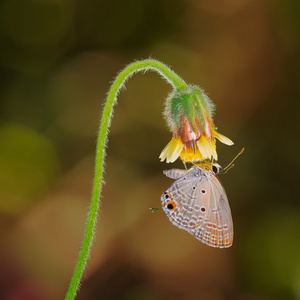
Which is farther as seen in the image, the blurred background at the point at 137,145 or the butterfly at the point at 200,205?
the blurred background at the point at 137,145

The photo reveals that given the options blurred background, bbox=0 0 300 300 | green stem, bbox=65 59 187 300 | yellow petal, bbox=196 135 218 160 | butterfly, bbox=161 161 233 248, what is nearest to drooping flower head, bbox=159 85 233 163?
yellow petal, bbox=196 135 218 160

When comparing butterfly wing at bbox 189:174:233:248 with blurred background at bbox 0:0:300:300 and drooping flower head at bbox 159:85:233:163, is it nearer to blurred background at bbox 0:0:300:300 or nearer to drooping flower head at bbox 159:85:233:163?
drooping flower head at bbox 159:85:233:163

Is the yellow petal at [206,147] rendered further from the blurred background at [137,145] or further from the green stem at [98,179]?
the blurred background at [137,145]

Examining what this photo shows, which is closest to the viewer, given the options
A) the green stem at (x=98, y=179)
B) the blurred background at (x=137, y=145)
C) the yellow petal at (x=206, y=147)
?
the green stem at (x=98, y=179)

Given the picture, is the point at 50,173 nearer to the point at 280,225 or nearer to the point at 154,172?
the point at 154,172

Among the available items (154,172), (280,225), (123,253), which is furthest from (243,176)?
(123,253)

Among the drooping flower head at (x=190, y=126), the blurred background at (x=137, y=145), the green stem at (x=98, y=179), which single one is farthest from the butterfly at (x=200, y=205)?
the blurred background at (x=137, y=145)

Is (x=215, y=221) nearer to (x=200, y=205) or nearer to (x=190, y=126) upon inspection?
(x=200, y=205)
